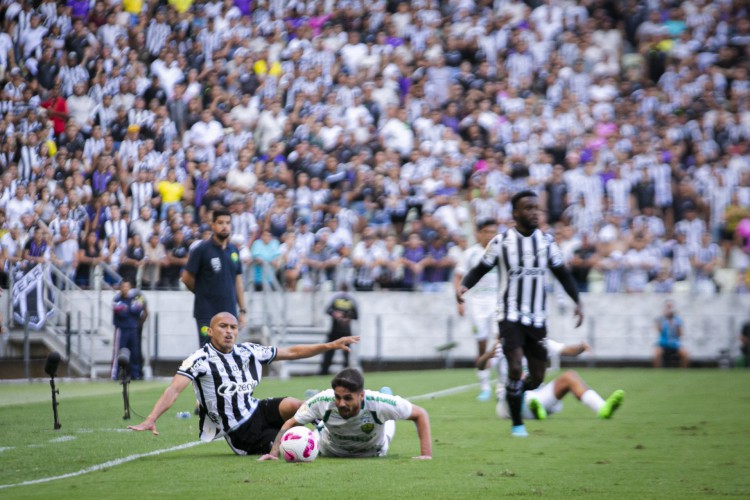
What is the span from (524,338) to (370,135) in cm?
1479

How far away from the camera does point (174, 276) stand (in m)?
22.9

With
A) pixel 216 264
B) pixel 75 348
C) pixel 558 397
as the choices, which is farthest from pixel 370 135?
pixel 558 397

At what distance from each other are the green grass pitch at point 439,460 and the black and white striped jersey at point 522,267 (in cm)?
114

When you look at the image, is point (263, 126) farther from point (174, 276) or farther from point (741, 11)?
point (741, 11)

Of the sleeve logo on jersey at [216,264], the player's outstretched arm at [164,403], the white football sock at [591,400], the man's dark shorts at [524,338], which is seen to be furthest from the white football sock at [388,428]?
the sleeve logo on jersey at [216,264]

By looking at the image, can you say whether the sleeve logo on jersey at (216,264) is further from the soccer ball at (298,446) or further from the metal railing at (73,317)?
the metal railing at (73,317)

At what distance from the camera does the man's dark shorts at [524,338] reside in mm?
11000

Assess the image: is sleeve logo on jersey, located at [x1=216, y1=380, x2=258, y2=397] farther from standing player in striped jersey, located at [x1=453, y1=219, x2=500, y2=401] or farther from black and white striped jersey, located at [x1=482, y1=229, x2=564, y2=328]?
standing player in striped jersey, located at [x1=453, y1=219, x2=500, y2=401]

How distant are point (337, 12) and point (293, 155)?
5.50 m

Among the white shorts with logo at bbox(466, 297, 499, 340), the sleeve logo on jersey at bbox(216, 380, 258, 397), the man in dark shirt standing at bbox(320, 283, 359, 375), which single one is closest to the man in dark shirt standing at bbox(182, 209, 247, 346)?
the sleeve logo on jersey at bbox(216, 380, 258, 397)

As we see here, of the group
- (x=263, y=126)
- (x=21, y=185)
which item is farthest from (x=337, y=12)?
(x=21, y=185)

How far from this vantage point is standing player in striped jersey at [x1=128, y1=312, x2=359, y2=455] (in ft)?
30.1

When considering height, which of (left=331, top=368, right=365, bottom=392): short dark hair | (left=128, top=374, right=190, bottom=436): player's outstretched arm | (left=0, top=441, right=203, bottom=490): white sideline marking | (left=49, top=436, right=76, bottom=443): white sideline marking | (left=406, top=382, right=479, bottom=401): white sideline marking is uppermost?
(left=331, top=368, right=365, bottom=392): short dark hair

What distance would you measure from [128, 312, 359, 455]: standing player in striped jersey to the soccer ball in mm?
419
